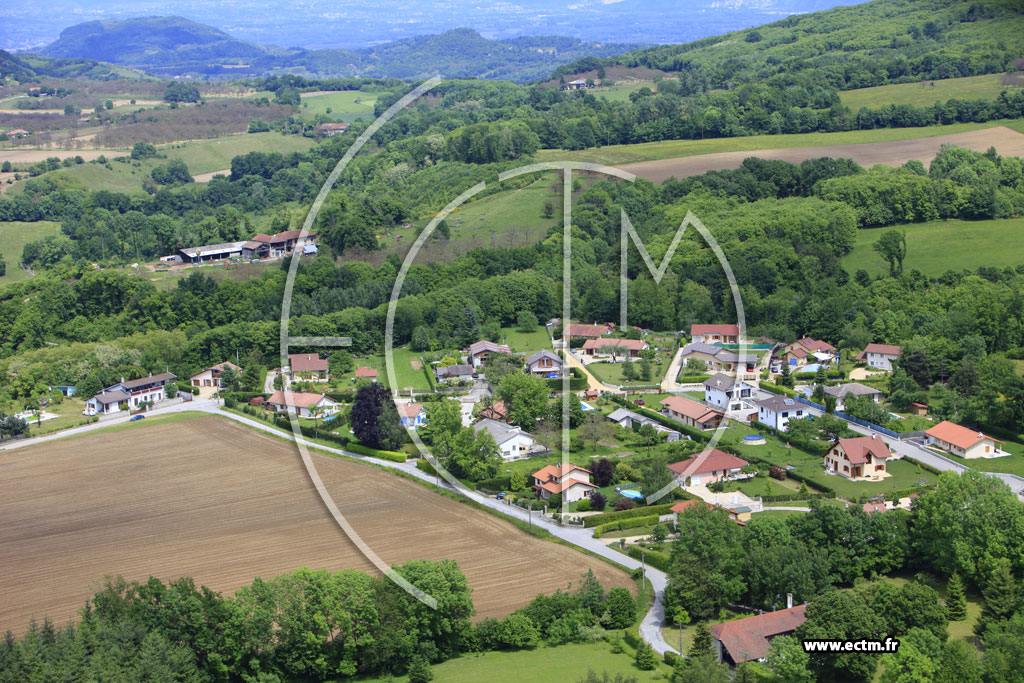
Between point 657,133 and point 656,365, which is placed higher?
point 657,133

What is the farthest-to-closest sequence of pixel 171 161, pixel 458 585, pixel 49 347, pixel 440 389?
pixel 171 161 → pixel 49 347 → pixel 440 389 → pixel 458 585

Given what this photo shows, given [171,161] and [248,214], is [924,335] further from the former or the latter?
[171,161]

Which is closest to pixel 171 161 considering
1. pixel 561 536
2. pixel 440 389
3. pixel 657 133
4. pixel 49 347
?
pixel 657 133

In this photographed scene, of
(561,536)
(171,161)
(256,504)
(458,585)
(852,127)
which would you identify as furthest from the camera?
(171,161)

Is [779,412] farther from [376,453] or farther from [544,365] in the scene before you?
[376,453]

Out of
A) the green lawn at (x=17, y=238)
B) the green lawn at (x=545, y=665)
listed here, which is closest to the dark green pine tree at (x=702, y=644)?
the green lawn at (x=545, y=665)

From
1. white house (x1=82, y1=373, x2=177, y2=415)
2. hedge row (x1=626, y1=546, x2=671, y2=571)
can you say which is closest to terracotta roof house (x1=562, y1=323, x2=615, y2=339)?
white house (x1=82, y1=373, x2=177, y2=415)

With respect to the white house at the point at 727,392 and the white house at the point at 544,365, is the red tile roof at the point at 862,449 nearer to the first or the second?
the white house at the point at 727,392

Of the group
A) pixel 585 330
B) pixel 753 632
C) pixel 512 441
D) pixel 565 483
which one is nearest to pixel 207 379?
pixel 585 330
